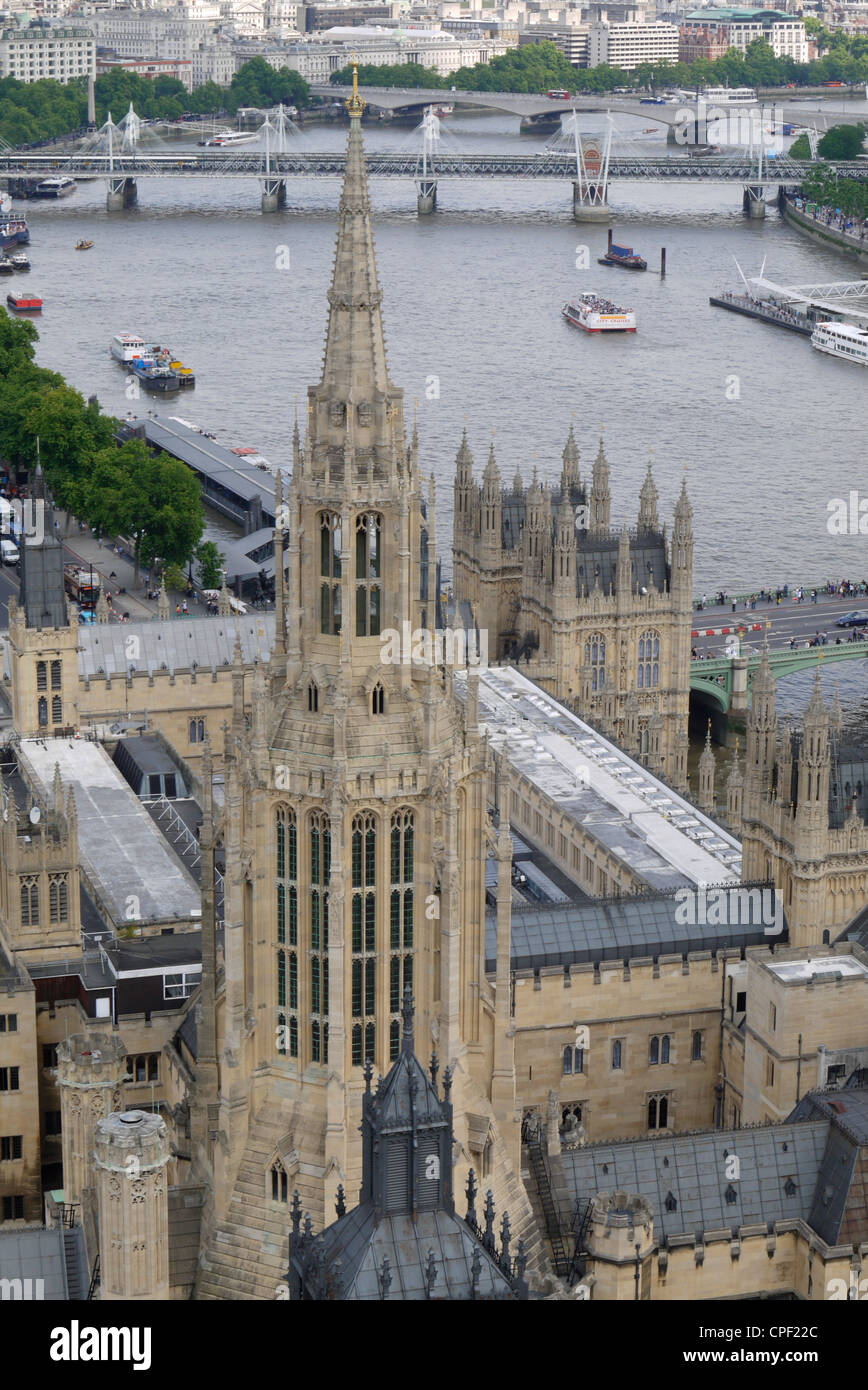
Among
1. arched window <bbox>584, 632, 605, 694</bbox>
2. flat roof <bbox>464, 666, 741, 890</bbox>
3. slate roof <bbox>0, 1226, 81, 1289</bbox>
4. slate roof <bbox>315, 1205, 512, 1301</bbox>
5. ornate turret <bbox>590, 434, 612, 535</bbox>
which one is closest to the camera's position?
slate roof <bbox>315, 1205, 512, 1301</bbox>

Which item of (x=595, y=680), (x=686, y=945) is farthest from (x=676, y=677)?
(x=686, y=945)

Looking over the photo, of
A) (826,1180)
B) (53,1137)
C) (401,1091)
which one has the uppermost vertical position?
(401,1091)

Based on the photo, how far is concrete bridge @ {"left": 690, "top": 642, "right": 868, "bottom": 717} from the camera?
4978 inches

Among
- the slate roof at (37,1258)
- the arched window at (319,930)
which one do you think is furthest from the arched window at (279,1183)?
the slate roof at (37,1258)

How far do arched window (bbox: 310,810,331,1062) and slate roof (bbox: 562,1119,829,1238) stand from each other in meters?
9.39

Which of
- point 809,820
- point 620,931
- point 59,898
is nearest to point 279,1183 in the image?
point 59,898

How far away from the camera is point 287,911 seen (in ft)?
172

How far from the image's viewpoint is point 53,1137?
7581 cm

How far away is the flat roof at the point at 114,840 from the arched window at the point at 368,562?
27.0 meters

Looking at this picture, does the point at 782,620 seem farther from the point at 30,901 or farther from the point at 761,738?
the point at 30,901

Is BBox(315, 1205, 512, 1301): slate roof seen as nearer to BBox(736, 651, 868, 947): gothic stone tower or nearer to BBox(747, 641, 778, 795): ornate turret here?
BBox(736, 651, 868, 947): gothic stone tower

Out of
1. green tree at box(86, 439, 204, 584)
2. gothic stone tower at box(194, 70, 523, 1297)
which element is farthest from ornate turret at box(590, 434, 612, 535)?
gothic stone tower at box(194, 70, 523, 1297)

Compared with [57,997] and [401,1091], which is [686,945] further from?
[401,1091]
